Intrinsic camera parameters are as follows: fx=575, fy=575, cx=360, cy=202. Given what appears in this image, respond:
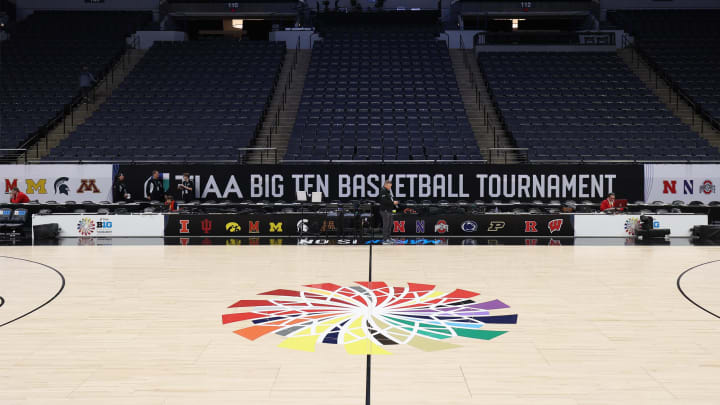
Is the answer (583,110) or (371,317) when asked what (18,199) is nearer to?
(371,317)

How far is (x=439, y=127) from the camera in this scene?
821 inches

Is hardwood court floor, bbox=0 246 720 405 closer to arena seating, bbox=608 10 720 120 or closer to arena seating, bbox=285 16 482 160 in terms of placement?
arena seating, bbox=285 16 482 160

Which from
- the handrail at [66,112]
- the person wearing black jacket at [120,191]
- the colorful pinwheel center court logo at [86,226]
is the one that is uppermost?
the handrail at [66,112]

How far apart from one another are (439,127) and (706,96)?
11417 millimetres

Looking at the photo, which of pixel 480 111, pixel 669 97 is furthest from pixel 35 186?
pixel 669 97

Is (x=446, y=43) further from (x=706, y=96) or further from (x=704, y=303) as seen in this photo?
(x=704, y=303)

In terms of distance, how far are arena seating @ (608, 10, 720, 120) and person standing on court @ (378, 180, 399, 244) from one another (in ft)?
50.1

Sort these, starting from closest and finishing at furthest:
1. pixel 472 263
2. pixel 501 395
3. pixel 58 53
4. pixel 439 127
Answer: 1. pixel 501 395
2. pixel 472 263
3. pixel 439 127
4. pixel 58 53

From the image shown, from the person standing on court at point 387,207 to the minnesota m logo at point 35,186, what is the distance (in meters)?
11.0

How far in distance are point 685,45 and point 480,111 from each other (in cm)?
1156


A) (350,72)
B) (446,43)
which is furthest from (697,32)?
(350,72)

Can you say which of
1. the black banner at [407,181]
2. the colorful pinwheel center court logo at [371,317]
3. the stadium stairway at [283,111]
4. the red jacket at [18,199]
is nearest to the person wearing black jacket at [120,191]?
the black banner at [407,181]

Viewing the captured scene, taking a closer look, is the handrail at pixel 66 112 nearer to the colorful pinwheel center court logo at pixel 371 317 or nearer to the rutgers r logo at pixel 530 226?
the colorful pinwheel center court logo at pixel 371 317

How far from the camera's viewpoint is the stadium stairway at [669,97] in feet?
69.7
